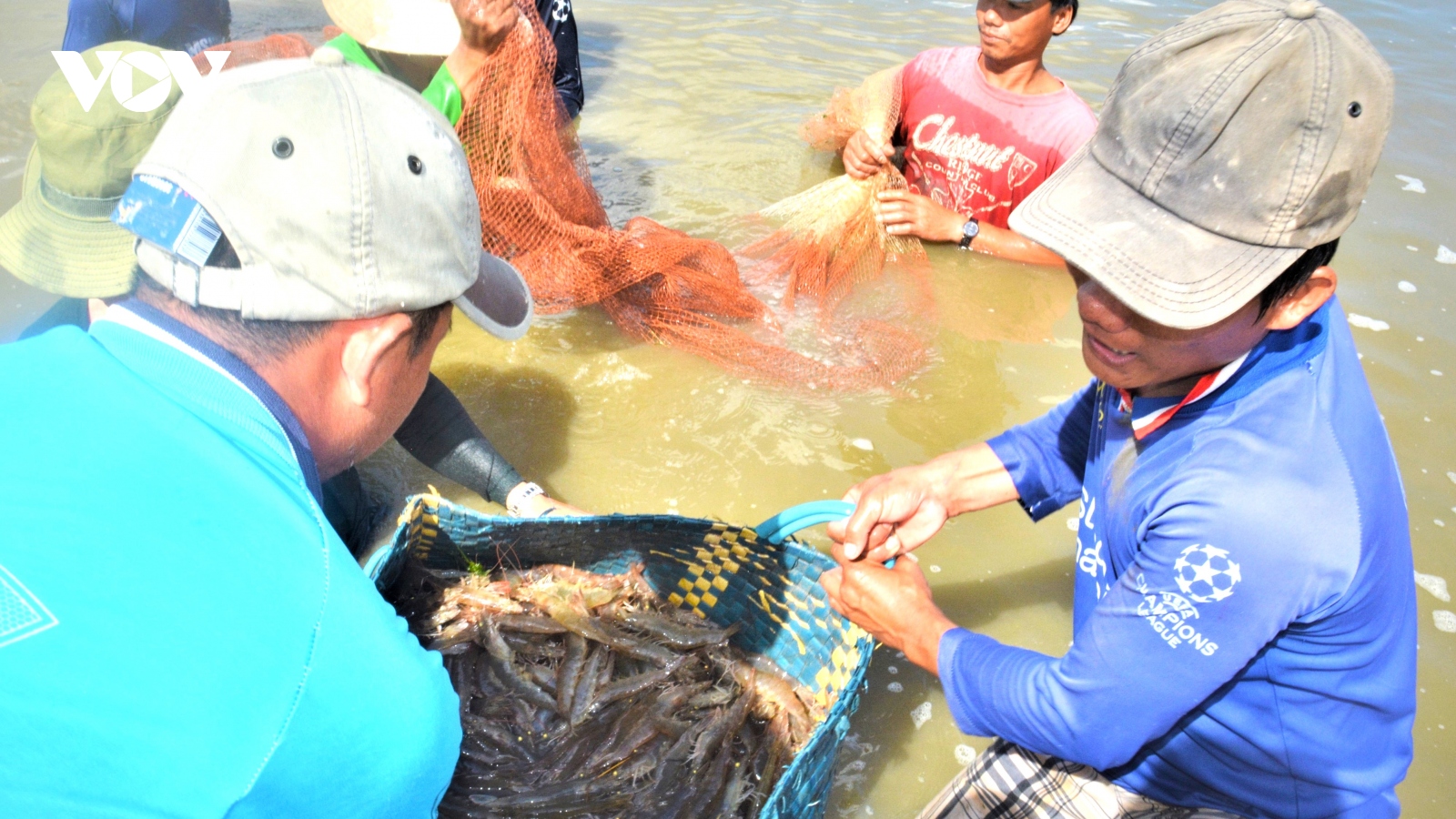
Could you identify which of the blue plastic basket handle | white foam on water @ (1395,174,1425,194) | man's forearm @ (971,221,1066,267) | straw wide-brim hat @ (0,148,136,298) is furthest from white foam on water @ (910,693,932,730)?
white foam on water @ (1395,174,1425,194)

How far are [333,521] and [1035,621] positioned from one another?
9.44 feet

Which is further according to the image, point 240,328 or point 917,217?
point 917,217

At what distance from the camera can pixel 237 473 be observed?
1.50 metres

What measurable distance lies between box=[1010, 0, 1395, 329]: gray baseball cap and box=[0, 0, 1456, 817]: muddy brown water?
4.04 ft

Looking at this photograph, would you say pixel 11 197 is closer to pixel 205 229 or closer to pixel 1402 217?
pixel 205 229

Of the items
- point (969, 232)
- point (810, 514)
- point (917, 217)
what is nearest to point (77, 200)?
point (810, 514)

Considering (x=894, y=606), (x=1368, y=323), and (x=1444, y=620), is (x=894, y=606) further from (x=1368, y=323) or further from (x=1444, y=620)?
(x=1368, y=323)

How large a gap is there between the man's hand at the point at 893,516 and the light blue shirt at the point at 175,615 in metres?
1.41

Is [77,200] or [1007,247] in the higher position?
[77,200]

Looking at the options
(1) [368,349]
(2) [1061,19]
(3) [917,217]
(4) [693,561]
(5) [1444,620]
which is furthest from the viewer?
(3) [917,217]

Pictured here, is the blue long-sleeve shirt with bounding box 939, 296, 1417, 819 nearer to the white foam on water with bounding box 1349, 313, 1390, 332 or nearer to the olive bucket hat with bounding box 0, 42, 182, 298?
the olive bucket hat with bounding box 0, 42, 182, 298

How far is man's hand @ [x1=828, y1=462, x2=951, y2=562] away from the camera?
2.69m

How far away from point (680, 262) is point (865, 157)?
165 cm

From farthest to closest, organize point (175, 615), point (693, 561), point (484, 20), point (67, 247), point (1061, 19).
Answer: point (1061, 19)
point (484, 20)
point (693, 561)
point (67, 247)
point (175, 615)
